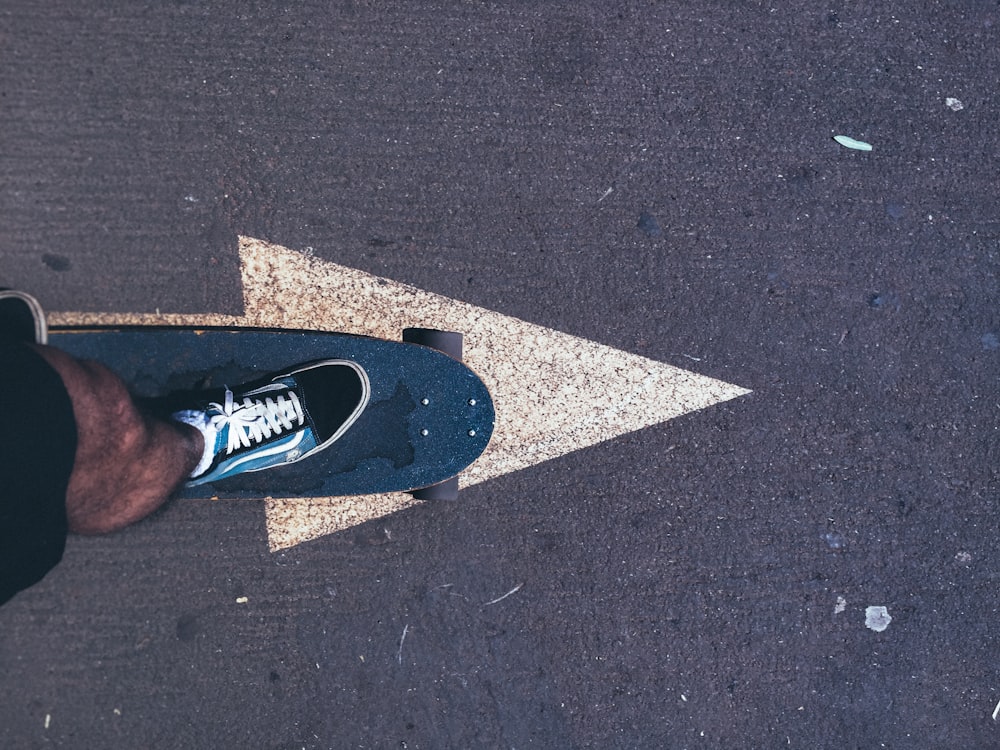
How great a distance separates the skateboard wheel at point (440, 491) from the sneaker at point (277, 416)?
37cm

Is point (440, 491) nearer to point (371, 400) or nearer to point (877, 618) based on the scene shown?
point (371, 400)

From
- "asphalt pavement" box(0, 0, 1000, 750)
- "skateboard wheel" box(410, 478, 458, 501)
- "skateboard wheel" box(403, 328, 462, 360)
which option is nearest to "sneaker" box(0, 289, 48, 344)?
"asphalt pavement" box(0, 0, 1000, 750)

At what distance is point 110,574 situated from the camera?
245 centimetres

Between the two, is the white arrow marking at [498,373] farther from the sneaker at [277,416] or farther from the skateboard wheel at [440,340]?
the sneaker at [277,416]

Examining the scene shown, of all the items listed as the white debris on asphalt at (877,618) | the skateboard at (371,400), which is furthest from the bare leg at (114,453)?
the white debris on asphalt at (877,618)

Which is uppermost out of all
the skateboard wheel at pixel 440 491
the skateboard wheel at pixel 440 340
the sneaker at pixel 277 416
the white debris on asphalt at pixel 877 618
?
the skateboard wheel at pixel 440 340

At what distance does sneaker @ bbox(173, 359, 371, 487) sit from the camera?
7.72 ft

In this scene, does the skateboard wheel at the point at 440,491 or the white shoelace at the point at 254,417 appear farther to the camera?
the skateboard wheel at the point at 440,491

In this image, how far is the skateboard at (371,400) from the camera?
243 cm

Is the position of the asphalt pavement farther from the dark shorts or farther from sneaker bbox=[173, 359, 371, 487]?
the dark shorts

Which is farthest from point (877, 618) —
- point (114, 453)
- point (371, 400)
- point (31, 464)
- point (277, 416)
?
point (31, 464)

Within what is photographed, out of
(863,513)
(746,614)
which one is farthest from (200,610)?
(863,513)

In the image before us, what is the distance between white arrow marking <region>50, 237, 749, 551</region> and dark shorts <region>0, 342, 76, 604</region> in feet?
2.18

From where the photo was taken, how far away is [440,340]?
2459 millimetres
